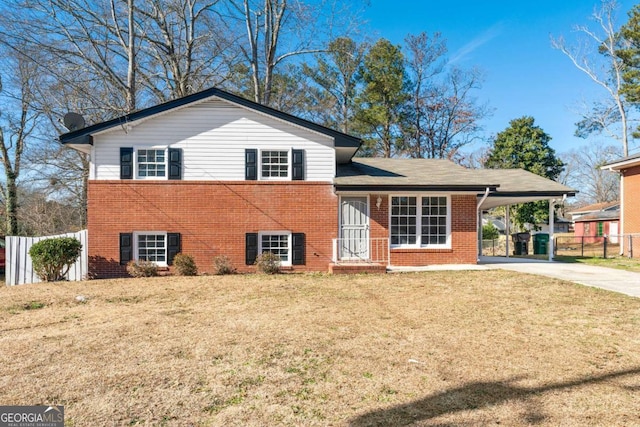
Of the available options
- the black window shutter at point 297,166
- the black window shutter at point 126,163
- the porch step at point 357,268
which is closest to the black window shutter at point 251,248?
the black window shutter at point 297,166

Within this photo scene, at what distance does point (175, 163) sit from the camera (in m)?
12.3

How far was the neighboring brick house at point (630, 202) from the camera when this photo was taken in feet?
57.2

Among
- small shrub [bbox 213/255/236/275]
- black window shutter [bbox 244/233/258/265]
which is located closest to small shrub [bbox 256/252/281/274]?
black window shutter [bbox 244/233/258/265]

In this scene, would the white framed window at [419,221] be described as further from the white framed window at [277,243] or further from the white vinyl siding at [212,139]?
the white framed window at [277,243]

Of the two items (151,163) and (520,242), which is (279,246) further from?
(520,242)

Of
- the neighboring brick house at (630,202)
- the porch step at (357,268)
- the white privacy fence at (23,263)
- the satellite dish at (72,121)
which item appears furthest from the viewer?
the neighboring brick house at (630,202)

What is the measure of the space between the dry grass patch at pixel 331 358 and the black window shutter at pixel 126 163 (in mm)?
5031

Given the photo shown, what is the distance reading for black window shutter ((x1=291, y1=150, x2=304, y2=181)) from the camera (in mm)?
12734

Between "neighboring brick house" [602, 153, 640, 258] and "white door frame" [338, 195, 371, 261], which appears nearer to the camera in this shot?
"white door frame" [338, 195, 371, 261]

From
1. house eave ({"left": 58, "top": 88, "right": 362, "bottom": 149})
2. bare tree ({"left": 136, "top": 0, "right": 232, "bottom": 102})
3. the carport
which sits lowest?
the carport

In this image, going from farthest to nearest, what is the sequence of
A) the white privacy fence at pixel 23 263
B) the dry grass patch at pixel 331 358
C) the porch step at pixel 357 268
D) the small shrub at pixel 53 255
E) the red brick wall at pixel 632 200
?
the red brick wall at pixel 632 200 → the white privacy fence at pixel 23 263 → the porch step at pixel 357 268 → the small shrub at pixel 53 255 → the dry grass patch at pixel 331 358

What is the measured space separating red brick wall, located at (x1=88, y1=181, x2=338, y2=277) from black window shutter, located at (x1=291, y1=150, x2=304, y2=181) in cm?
25

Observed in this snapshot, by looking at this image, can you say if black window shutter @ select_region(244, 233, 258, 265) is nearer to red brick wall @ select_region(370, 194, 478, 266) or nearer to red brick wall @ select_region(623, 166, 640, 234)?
red brick wall @ select_region(370, 194, 478, 266)

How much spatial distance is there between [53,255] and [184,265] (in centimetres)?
361
